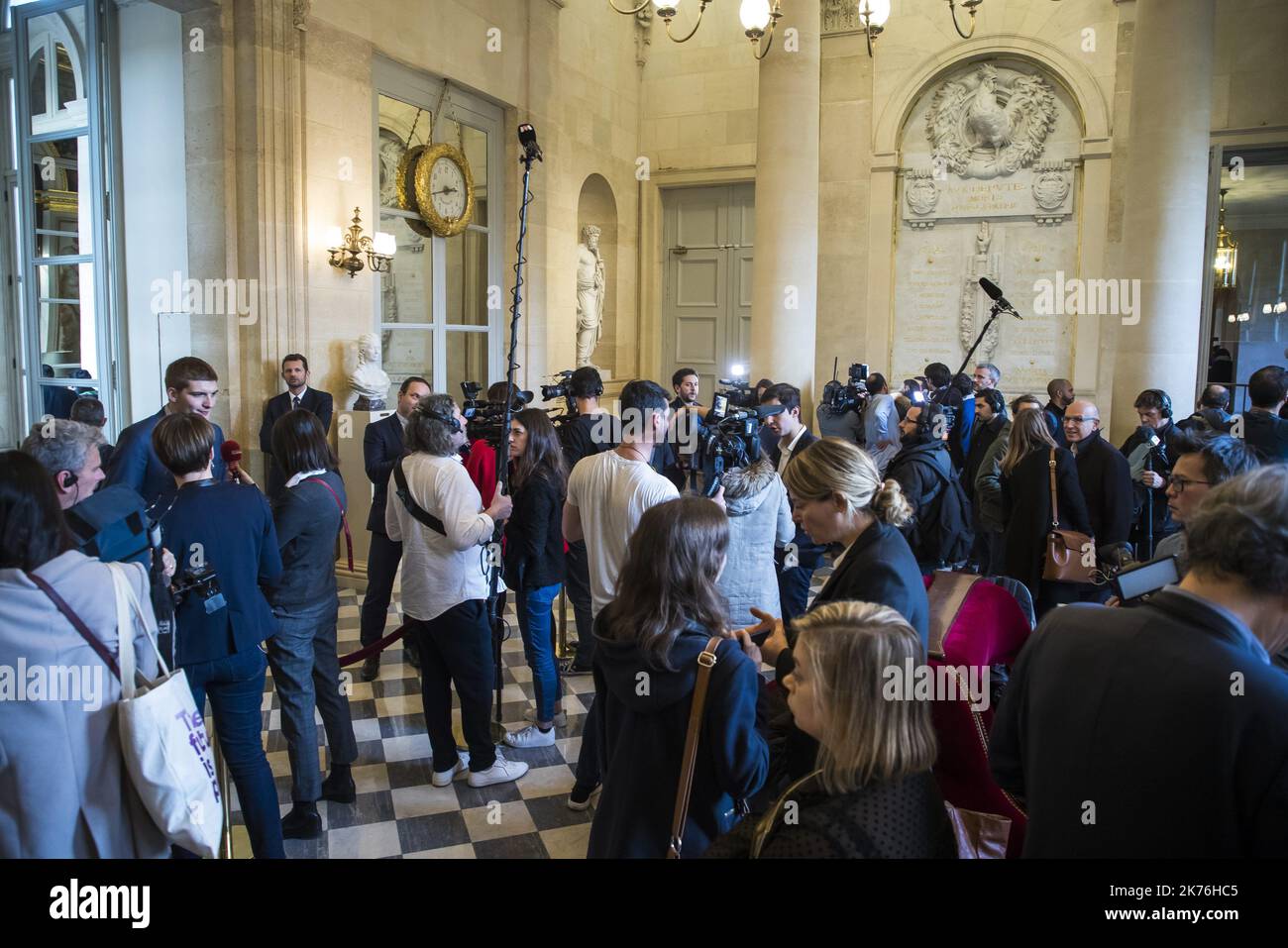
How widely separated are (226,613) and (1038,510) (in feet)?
12.8

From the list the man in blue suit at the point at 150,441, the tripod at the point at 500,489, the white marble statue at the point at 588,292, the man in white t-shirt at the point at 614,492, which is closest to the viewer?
the man in white t-shirt at the point at 614,492

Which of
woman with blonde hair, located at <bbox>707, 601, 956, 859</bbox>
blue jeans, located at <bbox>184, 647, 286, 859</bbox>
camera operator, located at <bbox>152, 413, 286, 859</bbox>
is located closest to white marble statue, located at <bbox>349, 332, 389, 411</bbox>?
camera operator, located at <bbox>152, 413, 286, 859</bbox>

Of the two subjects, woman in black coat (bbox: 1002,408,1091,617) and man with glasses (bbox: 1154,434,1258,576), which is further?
woman in black coat (bbox: 1002,408,1091,617)

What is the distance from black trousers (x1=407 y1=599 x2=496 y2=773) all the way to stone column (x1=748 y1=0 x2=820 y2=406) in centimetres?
692

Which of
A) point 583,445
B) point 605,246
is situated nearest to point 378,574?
point 583,445

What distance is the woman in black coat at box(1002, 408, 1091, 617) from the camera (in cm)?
468

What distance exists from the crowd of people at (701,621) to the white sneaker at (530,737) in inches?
0.4

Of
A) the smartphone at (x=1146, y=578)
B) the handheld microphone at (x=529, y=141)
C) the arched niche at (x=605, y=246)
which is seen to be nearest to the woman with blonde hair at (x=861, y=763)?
the smartphone at (x=1146, y=578)

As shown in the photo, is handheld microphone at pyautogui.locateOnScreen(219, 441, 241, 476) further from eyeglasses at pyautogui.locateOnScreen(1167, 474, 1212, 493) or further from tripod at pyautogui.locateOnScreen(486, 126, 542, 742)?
eyeglasses at pyautogui.locateOnScreen(1167, 474, 1212, 493)

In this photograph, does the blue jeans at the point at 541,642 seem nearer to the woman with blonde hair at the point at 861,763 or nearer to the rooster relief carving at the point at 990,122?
the woman with blonde hair at the point at 861,763

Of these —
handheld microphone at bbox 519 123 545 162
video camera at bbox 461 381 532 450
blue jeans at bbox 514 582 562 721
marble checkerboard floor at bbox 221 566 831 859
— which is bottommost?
marble checkerboard floor at bbox 221 566 831 859

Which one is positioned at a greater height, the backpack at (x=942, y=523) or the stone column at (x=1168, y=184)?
the stone column at (x=1168, y=184)

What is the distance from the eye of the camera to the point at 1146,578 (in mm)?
2221

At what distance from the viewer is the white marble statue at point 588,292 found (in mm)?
12547
